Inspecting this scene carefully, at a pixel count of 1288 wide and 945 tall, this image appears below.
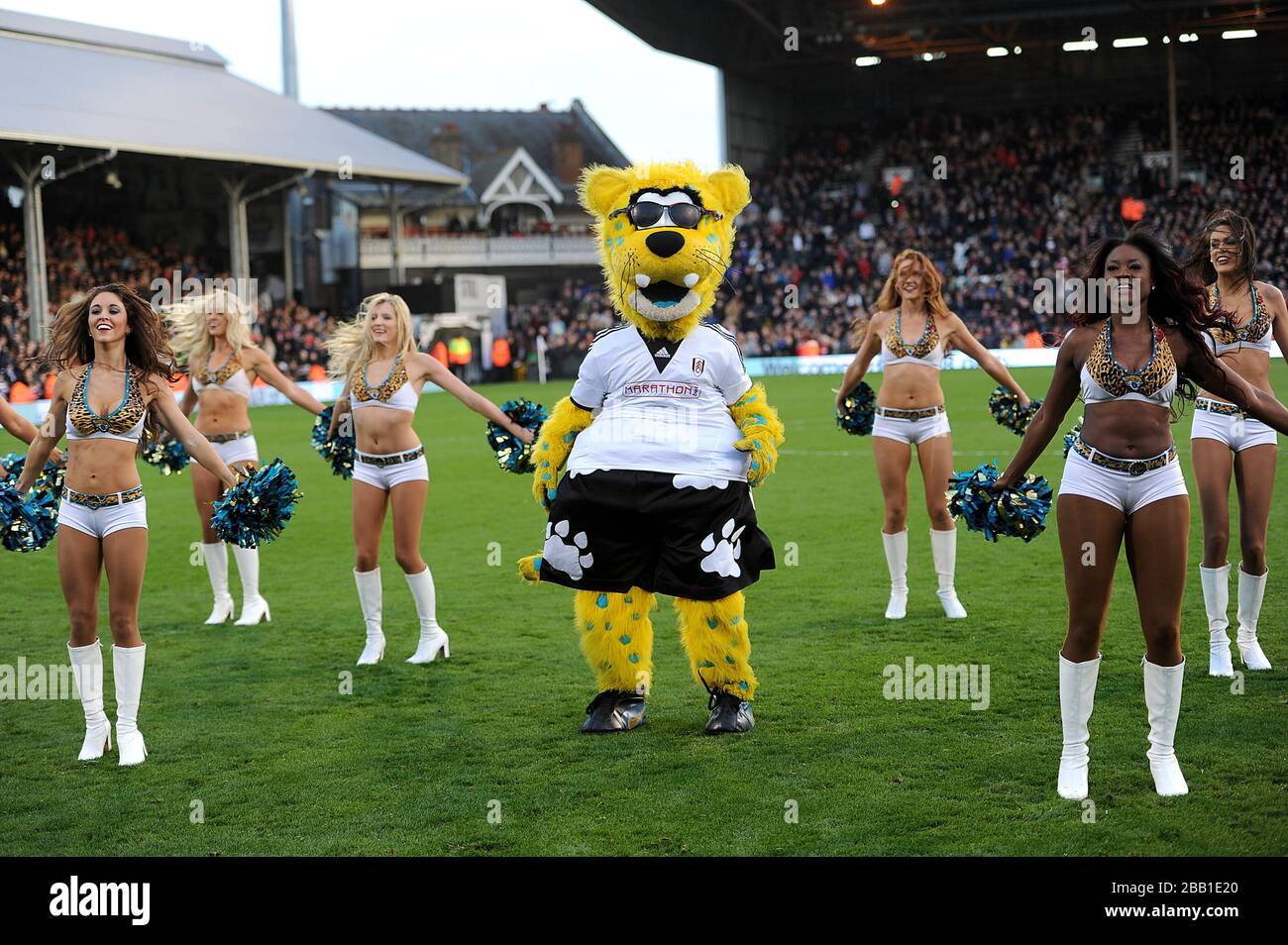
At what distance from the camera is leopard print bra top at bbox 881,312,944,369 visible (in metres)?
8.87

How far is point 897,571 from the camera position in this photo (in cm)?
902

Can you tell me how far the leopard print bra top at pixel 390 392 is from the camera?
815 centimetres

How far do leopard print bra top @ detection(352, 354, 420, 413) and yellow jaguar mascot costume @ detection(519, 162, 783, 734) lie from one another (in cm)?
161

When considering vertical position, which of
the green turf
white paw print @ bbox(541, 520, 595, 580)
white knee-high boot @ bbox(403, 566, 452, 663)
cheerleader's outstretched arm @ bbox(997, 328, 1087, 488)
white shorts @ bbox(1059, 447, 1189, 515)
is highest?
cheerleader's outstretched arm @ bbox(997, 328, 1087, 488)

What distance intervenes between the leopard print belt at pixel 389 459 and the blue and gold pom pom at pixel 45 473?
5.67 feet

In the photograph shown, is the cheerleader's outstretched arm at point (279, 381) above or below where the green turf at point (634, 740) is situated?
above

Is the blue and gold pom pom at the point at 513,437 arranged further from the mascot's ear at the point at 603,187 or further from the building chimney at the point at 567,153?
the building chimney at the point at 567,153

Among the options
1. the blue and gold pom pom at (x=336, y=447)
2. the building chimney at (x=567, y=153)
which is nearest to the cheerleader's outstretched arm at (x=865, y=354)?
the blue and gold pom pom at (x=336, y=447)

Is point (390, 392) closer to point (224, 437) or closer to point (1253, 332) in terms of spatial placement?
point (224, 437)

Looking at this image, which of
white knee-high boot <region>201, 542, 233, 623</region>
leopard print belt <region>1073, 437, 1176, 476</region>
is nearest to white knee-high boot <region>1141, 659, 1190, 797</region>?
leopard print belt <region>1073, 437, 1176, 476</region>

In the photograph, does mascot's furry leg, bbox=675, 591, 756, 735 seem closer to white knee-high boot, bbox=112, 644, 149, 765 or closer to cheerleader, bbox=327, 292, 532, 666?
cheerleader, bbox=327, 292, 532, 666

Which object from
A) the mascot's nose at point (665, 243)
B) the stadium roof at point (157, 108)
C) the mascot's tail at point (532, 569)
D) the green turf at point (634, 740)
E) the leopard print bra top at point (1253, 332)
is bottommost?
the green turf at point (634, 740)

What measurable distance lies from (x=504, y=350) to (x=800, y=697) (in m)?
33.2
